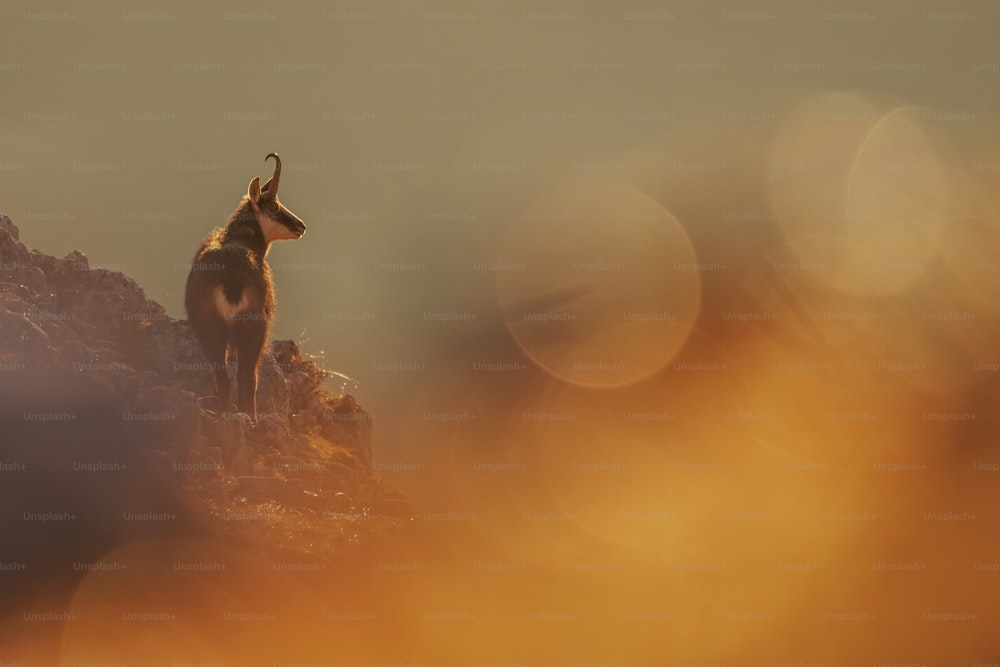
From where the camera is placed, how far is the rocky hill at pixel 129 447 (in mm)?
12430

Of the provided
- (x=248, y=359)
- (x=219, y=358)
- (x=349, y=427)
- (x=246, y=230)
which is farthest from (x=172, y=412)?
(x=349, y=427)

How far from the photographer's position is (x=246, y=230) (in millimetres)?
17125

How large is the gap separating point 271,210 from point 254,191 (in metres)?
0.45

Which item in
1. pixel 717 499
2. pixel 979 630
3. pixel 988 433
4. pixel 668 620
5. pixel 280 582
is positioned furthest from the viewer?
pixel 988 433

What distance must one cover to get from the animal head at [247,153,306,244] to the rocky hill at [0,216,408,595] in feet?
9.03

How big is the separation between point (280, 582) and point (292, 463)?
460 centimetres

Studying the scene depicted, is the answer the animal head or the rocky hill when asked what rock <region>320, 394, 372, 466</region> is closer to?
the rocky hill

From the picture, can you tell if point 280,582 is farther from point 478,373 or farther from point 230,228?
point 478,373

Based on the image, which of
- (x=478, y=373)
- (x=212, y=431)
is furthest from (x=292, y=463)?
(x=478, y=373)

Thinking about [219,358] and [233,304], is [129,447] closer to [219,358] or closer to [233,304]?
[219,358]

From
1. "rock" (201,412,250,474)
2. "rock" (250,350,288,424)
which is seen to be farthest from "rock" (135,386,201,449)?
"rock" (250,350,288,424)

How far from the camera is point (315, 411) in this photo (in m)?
20.6

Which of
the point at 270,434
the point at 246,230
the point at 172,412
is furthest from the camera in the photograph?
the point at 246,230

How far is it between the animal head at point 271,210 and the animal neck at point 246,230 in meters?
0.11
